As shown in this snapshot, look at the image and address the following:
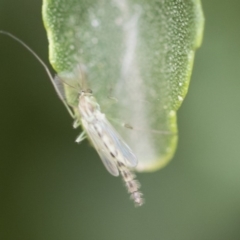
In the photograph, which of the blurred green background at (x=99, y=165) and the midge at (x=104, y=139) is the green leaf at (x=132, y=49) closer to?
the midge at (x=104, y=139)

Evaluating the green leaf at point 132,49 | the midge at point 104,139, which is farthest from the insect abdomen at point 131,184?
the green leaf at point 132,49

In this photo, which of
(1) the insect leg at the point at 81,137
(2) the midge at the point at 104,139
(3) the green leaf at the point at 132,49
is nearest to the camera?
(3) the green leaf at the point at 132,49

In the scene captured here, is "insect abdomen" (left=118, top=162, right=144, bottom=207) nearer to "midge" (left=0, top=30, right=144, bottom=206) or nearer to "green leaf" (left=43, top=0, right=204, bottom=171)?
"midge" (left=0, top=30, right=144, bottom=206)

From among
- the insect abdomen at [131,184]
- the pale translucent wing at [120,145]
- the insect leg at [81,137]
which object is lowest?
the insect abdomen at [131,184]

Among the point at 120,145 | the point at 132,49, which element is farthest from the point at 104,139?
the point at 132,49

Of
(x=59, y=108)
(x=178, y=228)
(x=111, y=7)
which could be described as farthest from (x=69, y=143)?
(x=111, y=7)

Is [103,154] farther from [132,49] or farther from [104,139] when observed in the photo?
[132,49]
